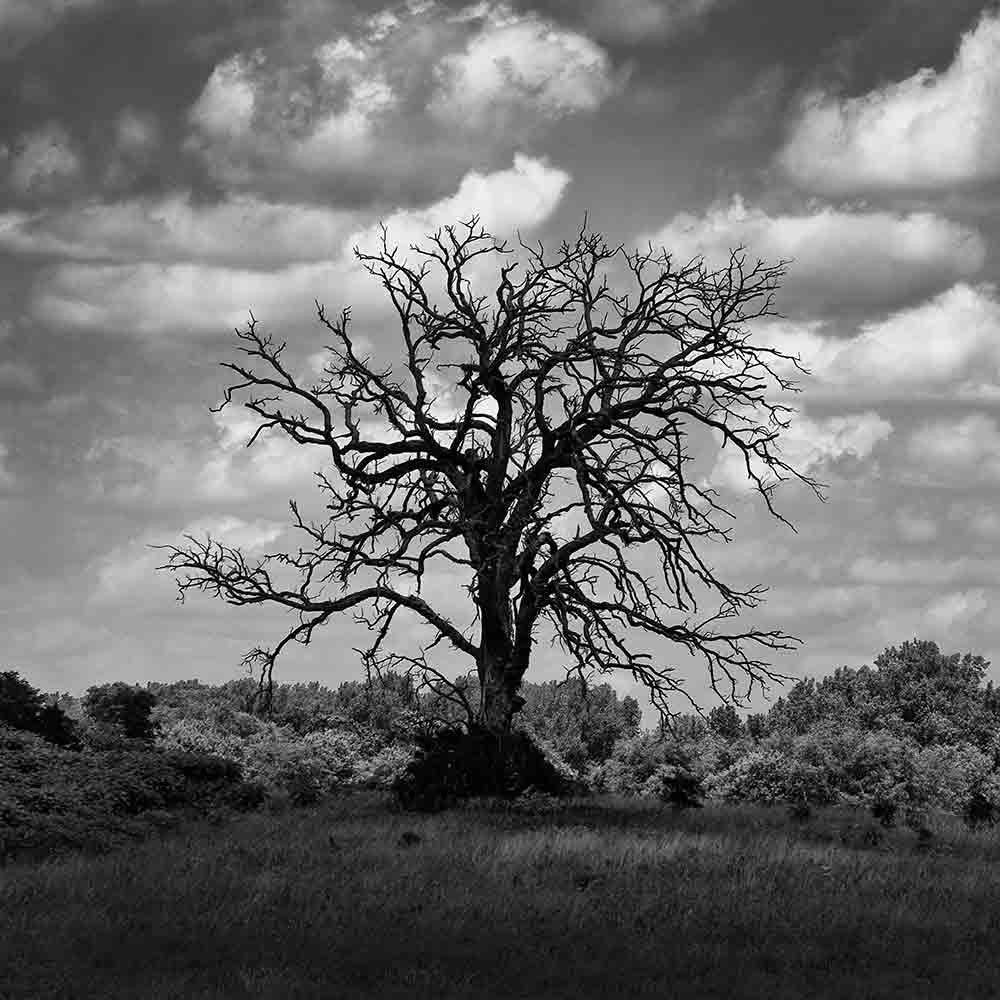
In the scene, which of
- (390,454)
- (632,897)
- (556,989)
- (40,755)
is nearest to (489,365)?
(390,454)

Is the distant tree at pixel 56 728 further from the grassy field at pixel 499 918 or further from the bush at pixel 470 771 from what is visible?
the grassy field at pixel 499 918

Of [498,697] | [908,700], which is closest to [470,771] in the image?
[498,697]

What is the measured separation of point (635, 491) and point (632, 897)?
1208 centimetres

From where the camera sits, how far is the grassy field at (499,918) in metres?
12.2

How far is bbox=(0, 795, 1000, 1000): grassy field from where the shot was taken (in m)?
12.2

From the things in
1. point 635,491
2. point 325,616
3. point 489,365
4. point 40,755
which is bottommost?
point 40,755

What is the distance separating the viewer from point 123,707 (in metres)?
42.6

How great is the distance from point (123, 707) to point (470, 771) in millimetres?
19875

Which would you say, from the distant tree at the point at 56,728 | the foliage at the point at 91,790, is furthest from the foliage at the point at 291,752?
the distant tree at the point at 56,728

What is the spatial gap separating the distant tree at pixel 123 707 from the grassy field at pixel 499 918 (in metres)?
20.3

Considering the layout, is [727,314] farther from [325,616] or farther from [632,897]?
[632,897]

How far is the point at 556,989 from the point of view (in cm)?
1197

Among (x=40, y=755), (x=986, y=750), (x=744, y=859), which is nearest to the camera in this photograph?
(x=744, y=859)

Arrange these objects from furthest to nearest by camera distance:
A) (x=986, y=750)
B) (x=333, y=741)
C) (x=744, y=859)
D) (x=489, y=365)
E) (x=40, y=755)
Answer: (x=986, y=750) → (x=333, y=741) → (x=489, y=365) → (x=40, y=755) → (x=744, y=859)
